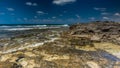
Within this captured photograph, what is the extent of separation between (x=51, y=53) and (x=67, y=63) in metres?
1.48

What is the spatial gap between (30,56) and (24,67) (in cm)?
117

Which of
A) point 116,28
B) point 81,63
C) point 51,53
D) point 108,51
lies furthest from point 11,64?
point 116,28

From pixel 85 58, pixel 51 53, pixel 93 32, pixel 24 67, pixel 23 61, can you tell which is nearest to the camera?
pixel 24 67

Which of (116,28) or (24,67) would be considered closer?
(24,67)

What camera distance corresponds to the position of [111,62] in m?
7.67

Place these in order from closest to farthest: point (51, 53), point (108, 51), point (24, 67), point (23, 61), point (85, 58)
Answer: point (24, 67) → point (23, 61) → point (85, 58) → point (51, 53) → point (108, 51)

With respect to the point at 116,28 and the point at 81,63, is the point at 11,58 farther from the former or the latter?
the point at 116,28

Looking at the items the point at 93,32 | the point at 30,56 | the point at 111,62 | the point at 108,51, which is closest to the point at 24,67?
the point at 30,56

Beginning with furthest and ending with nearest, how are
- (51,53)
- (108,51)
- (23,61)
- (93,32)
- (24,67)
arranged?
(93,32)
(108,51)
(51,53)
(23,61)
(24,67)

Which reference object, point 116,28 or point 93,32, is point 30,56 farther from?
point 116,28

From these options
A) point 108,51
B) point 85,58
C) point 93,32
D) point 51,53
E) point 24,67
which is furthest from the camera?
point 93,32

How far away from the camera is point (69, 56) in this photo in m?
8.18

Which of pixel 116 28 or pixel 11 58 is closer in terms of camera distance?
pixel 11 58

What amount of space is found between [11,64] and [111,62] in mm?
3983
